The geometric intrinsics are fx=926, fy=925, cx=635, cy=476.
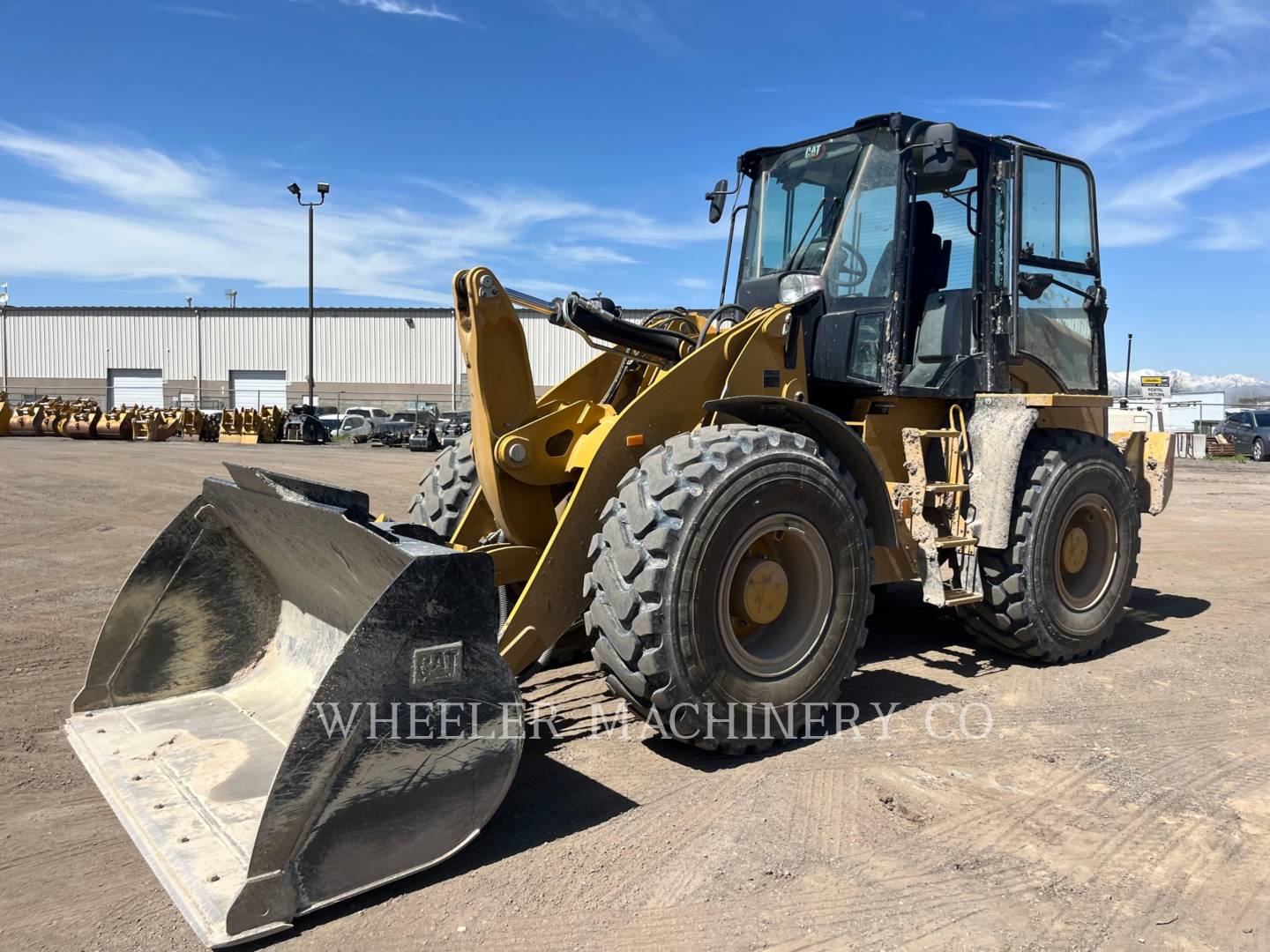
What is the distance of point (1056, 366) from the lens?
19.8ft

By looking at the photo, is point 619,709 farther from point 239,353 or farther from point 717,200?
point 239,353

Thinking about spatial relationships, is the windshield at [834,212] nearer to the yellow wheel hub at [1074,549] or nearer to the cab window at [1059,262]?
the cab window at [1059,262]

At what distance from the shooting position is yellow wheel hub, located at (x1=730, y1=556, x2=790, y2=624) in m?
3.94

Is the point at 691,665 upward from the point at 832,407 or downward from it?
downward

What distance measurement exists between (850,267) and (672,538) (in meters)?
2.54

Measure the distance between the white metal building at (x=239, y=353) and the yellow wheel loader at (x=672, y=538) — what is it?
138 feet

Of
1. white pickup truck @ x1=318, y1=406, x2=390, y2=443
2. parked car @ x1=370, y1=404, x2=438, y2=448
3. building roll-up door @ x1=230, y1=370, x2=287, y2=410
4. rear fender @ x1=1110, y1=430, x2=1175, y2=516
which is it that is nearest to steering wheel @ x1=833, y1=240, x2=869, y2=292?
rear fender @ x1=1110, y1=430, x2=1175, y2=516

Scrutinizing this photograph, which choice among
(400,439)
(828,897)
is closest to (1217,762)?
(828,897)

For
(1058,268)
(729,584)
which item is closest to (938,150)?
(1058,268)

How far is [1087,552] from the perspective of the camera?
5.77 metres

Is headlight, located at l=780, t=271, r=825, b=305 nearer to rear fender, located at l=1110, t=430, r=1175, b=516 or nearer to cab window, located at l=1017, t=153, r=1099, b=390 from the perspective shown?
cab window, located at l=1017, t=153, r=1099, b=390

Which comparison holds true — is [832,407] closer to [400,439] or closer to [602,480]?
[602,480]

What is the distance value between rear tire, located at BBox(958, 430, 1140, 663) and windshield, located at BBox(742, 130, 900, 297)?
1488 millimetres

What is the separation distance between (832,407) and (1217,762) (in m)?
2.62
